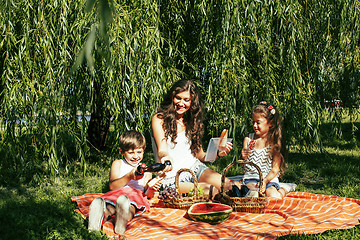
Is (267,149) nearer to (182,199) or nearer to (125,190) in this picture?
(182,199)

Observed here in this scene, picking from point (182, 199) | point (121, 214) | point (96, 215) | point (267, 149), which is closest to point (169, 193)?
point (182, 199)

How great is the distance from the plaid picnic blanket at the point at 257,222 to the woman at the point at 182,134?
0.40 metres

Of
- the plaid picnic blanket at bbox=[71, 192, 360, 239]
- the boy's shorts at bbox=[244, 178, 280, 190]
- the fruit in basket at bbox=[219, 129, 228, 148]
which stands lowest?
the plaid picnic blanket at bbox=[71, 192, 360, 239]

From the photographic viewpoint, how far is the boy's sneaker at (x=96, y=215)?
2393 millimetres

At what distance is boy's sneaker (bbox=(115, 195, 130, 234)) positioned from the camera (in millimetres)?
2420

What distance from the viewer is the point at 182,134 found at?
3328mm

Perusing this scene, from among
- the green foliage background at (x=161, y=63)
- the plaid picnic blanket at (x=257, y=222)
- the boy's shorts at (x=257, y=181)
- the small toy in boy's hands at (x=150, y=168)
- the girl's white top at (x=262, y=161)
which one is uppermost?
the green foliage background at (x=161, y=63)

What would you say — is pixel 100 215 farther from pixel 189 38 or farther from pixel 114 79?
pixel 189 38

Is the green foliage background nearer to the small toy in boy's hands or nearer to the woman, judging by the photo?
the woman

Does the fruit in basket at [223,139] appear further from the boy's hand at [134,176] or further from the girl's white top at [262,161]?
the boy's hand at [134,176]

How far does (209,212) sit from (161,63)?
1.59 meters

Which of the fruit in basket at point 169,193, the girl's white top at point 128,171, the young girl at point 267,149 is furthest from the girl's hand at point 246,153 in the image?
the girl's white top at point 128,171

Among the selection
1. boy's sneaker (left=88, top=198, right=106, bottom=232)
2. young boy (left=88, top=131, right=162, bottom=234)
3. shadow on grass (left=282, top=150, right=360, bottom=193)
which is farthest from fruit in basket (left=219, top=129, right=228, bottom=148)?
shadow on grass (left=282, top=150, right=360, bottom=193)

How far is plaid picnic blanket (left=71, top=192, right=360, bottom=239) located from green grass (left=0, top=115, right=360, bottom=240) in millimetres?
97
